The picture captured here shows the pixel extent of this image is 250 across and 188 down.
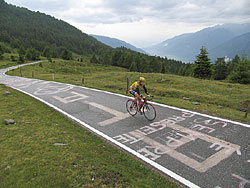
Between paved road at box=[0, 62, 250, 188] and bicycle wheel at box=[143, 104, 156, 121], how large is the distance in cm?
29

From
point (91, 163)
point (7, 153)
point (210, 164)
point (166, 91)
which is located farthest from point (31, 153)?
point (166, 91)

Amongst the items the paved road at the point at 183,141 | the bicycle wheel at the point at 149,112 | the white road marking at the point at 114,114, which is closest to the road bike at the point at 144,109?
the bicycle wheel at the point at 149,112

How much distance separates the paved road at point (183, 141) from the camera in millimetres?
4684

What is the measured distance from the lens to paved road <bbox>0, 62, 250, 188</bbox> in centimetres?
468

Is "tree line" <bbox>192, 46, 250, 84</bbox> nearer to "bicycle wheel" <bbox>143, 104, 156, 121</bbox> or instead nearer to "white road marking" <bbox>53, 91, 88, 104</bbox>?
"white road marking" <bbox>53, 91, 88, 104</bbox>

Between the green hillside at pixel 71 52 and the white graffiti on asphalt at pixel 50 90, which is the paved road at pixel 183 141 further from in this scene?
the green hillside at pixel 71 52

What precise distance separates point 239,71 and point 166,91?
27045mm

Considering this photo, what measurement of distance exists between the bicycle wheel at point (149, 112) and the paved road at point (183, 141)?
286 millimetres

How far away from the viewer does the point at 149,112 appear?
28.9 ft

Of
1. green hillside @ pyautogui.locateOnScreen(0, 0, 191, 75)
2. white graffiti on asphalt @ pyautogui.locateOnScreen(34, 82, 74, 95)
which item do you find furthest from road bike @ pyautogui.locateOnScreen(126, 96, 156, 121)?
green hillside @ pyautogui.locateOnScreen(0, 0, 191, 75)

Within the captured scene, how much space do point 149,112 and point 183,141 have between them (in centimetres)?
277

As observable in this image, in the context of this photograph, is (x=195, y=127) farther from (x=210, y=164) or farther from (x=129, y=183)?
(x=129, y=183)

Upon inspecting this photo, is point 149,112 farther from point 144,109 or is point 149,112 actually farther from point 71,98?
point 71,98

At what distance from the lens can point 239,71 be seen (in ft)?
108
